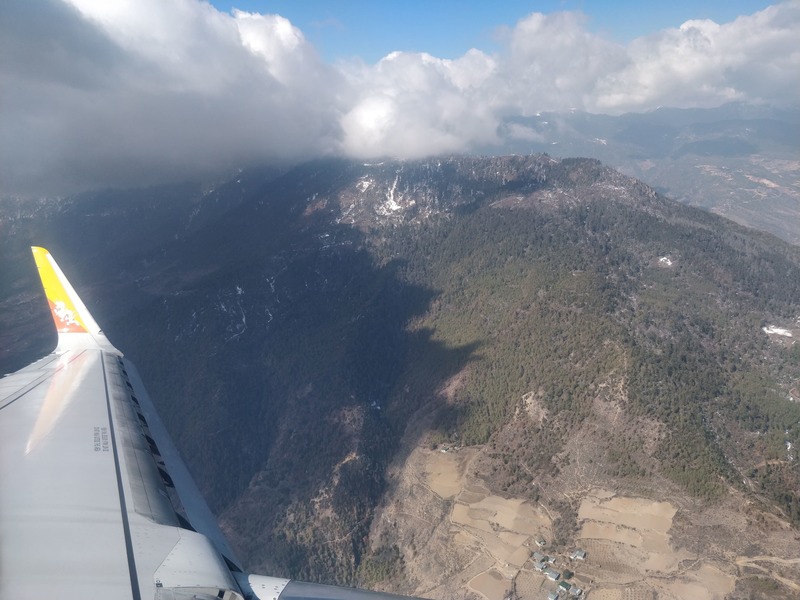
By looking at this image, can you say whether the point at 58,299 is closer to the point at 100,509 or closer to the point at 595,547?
the point at 100,509

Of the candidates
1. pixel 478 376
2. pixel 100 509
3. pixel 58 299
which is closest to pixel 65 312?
pixel 58 299

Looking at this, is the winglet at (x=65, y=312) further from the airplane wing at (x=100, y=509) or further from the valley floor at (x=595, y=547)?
the valley floor at (x=595, y=547)

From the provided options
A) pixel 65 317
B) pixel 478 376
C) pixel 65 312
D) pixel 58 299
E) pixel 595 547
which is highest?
pixel 58 299

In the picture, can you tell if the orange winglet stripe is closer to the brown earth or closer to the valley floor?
the brown earth

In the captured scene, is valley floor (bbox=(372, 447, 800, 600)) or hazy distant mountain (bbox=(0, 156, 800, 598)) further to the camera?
hazy distant mountain (bbox=(0, 156, 800, 598))

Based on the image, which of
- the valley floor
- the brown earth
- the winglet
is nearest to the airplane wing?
the winglet

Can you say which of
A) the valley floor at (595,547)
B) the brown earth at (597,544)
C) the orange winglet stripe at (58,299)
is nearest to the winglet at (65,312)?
the orange winglet stripe at (58,299)
